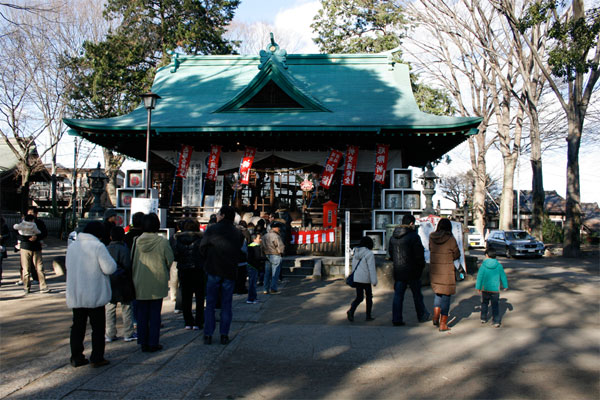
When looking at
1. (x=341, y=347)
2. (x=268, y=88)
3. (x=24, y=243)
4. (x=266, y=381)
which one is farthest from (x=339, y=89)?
(x=266, y=381)

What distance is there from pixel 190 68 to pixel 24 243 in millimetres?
12336

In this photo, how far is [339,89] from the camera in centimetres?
1797

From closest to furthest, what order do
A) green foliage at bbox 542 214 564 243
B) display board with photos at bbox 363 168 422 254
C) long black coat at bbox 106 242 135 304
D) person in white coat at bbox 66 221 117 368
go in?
1. person in white coat at bbox 66 221 117 368
2. long black coat at bbox 106 242 135 304
3. display board with photos at bbox 363 168 422 254
4. green foliage at bbox 542 214 564 243

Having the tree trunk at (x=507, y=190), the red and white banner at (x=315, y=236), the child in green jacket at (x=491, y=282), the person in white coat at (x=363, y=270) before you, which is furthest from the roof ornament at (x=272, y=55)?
the tree trunk at (x=507, y=190)

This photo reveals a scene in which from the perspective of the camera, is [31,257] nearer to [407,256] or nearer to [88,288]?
[88,288]

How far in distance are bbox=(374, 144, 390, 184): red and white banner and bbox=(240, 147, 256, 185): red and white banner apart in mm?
4263

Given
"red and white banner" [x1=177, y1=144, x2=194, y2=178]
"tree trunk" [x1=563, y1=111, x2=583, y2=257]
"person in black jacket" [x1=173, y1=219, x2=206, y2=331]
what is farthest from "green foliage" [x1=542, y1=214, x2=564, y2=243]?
"person in black jacket" [x1=173, y1=219, x2=206, y2=331]

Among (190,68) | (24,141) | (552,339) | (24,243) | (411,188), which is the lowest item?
(552,339)

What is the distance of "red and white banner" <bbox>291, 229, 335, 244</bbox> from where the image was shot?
1398 cm

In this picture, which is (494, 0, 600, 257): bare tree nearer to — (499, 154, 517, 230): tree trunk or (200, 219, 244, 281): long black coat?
(499, 154, 517, 230): tree trunk

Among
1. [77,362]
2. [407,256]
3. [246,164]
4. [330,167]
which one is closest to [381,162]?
[330,167]

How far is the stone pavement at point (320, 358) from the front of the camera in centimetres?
448

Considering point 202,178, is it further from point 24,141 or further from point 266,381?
point 24,141

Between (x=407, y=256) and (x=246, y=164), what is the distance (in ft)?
30.5
